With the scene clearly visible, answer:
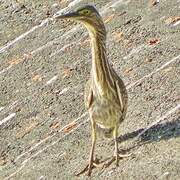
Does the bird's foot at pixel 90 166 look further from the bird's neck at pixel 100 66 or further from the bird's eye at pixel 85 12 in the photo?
the bird's eye at pixel 85 12

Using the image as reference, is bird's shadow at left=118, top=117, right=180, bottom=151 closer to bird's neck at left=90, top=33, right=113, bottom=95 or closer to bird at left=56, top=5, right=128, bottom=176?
bird at left=56, top=5, right=128, bottom=176

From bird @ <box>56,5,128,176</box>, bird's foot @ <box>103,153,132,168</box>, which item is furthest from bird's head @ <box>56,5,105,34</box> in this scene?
bird's foot @ <box>103,153,132,168</box>

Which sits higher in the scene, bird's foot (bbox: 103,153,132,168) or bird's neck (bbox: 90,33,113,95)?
bird's neck (bbox: 90,33,113,95)

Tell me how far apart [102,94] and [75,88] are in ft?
6.97

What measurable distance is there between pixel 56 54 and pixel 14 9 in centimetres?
Answer: 163

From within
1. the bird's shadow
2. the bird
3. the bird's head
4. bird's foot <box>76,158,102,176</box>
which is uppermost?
the bird's head

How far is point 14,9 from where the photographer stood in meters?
12.0

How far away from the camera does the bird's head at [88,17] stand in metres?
6.96

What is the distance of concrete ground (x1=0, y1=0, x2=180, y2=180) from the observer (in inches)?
309

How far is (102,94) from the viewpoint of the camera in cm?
763

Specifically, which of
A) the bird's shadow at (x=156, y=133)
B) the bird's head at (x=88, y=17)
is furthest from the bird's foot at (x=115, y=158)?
the bird's head at (x=88, y=17)

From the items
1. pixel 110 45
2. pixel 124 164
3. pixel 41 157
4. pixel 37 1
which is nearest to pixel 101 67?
pixel 124 164

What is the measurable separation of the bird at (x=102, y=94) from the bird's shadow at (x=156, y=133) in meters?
0.21

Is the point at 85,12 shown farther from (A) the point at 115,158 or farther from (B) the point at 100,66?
(A) the point at 115,158
